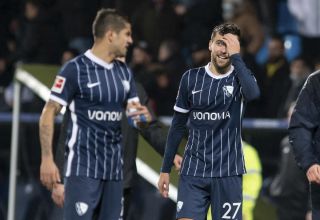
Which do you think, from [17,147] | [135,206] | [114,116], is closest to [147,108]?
[114,116]

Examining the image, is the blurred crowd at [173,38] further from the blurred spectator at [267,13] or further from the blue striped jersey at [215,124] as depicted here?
the blue striped jersey at [215,124]

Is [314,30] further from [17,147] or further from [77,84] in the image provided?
[77,84]

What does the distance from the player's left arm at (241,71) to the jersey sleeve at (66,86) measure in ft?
3.41

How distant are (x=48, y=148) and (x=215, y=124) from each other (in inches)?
42.6

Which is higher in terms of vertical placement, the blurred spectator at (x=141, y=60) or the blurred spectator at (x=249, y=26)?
the blurred spectator at (x=249, y=26)

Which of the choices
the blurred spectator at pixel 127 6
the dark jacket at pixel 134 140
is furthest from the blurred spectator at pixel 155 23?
the dark jacket at pixel 134 140

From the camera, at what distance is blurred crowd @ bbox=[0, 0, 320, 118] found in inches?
476

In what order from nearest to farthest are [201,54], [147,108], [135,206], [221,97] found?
[221,97]
[147,108]
[135,206]
[201,54]

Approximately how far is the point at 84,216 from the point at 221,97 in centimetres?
117

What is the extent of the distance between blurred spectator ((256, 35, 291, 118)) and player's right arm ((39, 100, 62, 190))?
485 centimetres

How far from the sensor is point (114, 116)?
7273 millimetres

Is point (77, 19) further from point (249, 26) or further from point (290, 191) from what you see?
point (290, 191)

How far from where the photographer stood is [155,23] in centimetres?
1362

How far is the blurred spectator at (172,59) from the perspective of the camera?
12.7 metres
